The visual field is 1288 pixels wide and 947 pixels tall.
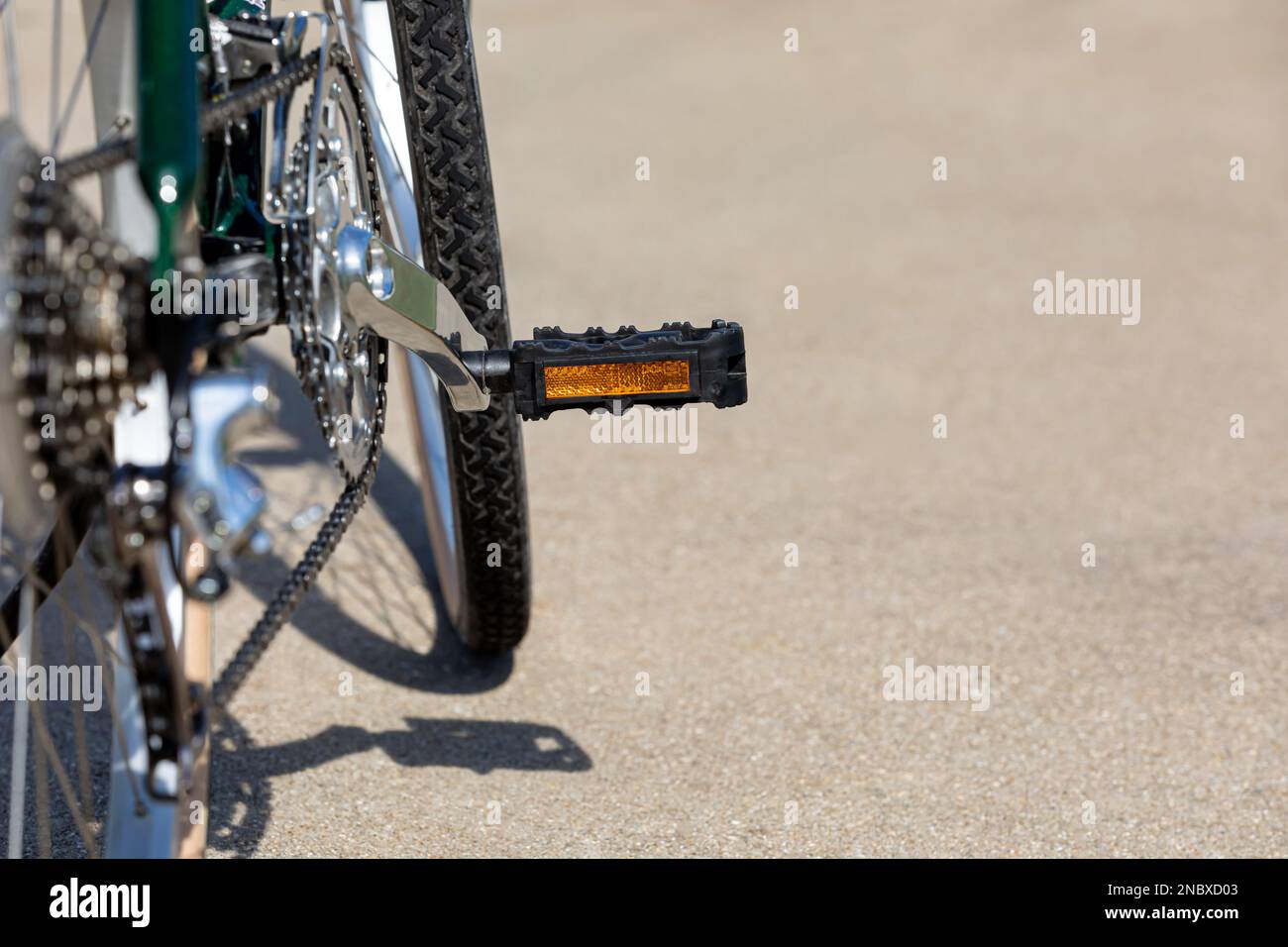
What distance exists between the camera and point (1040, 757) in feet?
8.08

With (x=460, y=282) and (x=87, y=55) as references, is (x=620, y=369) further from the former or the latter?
(x=87, y=55)

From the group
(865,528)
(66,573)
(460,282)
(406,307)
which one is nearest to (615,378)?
(406,307)

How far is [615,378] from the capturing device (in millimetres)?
1900

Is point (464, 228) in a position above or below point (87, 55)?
below

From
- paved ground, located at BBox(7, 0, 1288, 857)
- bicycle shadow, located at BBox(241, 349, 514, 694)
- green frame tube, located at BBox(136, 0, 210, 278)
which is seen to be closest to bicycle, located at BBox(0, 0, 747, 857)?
green frame tube, located at BBox(136, 0, 210, 278)

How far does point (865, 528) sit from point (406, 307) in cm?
182

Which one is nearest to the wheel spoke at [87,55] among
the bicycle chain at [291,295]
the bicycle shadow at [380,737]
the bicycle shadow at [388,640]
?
the bicycle chain at [291,295]

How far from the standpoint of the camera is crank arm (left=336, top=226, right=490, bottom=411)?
5.29 feet

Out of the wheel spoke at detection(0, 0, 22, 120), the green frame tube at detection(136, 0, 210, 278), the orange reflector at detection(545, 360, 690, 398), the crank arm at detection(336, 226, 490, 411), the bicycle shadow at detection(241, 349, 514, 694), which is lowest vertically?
the bicycle shadow at detection(241, 349, 514, 694)

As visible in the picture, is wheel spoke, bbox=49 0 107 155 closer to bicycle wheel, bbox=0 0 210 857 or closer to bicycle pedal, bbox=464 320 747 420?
bicycle wheel, bbox=0 0 210 857

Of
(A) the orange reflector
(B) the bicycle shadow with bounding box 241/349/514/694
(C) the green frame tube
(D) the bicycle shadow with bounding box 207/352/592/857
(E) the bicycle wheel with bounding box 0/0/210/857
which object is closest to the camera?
(E) the bicycle wheel with bounding box 0/0/210/857

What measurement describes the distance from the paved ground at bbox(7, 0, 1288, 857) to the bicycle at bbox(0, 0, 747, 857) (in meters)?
0.30

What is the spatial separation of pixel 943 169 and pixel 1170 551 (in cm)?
289
